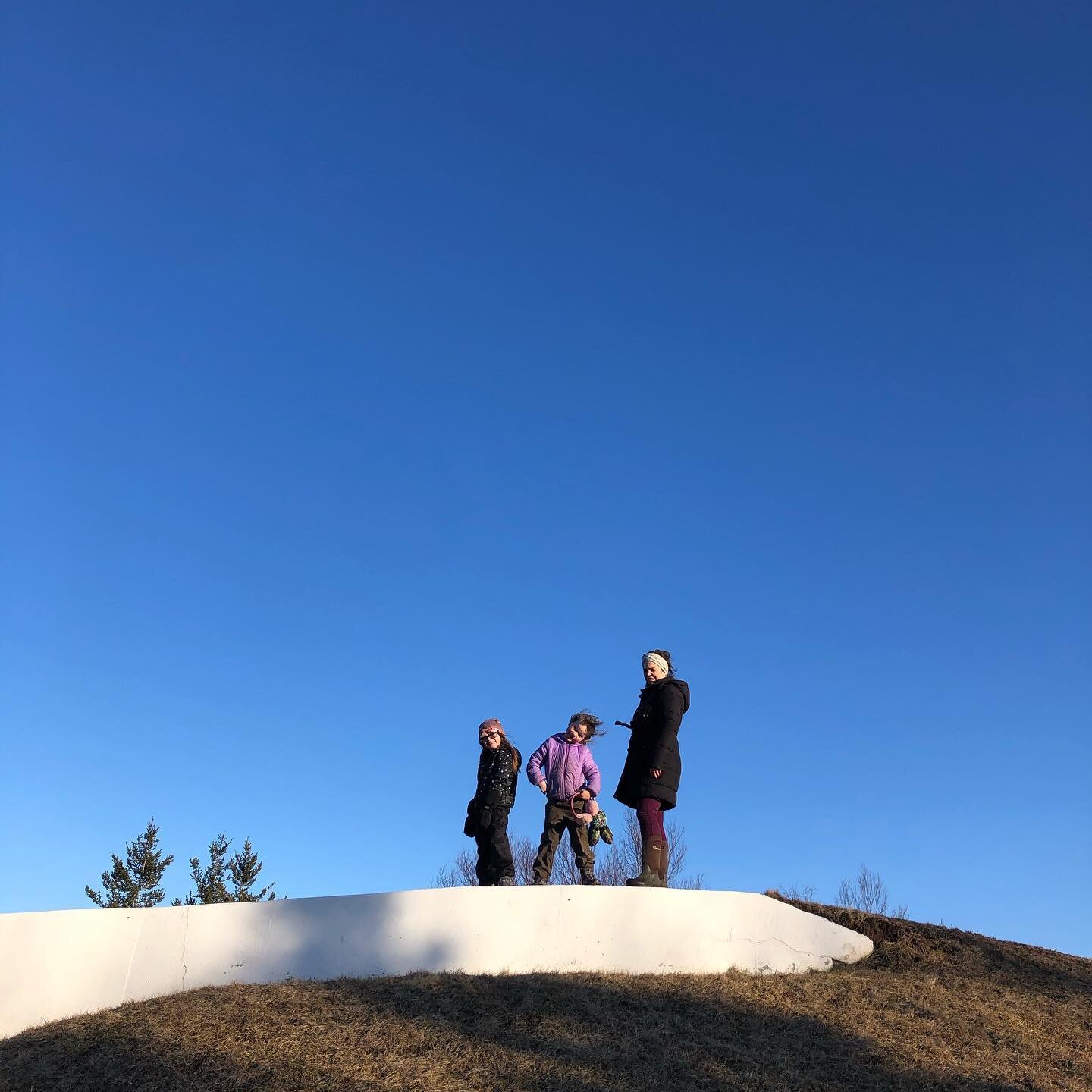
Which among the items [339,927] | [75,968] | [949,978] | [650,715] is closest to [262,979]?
[339,927]

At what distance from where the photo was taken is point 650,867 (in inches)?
406

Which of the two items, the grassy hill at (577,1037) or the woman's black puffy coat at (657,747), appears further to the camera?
the woman's black puffy coat at (657,747)

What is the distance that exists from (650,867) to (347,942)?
288 cm

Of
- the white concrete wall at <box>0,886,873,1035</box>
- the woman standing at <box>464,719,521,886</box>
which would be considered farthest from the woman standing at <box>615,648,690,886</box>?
the woman standing at <box>464,719,521,886</box>

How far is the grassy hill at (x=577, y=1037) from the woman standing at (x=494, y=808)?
175 cm

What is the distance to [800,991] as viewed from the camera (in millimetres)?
9227

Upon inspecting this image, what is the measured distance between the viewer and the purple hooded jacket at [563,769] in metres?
10.8

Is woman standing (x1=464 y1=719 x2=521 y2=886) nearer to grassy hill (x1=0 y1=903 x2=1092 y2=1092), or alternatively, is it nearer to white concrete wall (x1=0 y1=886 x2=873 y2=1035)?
white concrete wall (x1=0 y1=886 x2=873 y2=1035)

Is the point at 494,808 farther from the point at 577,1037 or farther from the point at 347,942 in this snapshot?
the point at 577,1037

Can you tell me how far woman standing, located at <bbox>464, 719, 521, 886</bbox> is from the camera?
425 inches

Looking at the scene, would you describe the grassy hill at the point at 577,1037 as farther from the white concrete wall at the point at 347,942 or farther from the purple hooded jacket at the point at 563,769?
the purple hooded jacket at the point at 563,769

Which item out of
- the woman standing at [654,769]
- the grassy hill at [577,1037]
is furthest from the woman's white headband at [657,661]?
the grassy hill at [577,1037]

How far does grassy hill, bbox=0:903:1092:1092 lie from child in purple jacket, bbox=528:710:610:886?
1.62 meters

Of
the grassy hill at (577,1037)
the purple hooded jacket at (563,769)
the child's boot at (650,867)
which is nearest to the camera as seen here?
the grassy hill at (577,1037)
